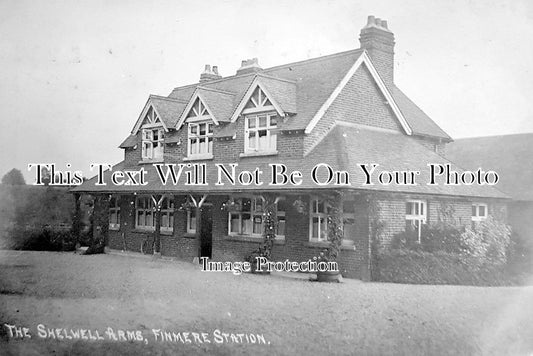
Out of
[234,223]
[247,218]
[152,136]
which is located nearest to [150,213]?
[152,136]

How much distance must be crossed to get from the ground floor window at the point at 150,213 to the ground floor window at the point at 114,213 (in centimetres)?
126

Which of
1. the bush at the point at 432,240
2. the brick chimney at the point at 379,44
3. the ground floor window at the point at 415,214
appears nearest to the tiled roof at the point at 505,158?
the brick chimney at the point at 379,44

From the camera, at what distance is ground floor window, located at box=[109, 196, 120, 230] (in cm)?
2166

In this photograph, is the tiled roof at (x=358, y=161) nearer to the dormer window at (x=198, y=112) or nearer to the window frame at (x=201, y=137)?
the window frame at (x=201, y=137)

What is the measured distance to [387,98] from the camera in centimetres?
1677

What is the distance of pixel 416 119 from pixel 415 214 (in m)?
5.71

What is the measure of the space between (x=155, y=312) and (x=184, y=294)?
1566 mm

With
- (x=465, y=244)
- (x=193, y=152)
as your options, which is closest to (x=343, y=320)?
(x=465, y=244)

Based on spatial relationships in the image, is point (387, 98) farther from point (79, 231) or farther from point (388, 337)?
point (79, 231)

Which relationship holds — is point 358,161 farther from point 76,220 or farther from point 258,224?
point 76,220

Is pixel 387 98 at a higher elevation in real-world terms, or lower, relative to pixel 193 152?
higher

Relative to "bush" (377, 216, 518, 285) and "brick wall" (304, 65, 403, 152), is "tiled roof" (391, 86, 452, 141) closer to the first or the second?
"brick wall" (304, 65, 403, 152)

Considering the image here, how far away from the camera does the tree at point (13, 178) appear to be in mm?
9250

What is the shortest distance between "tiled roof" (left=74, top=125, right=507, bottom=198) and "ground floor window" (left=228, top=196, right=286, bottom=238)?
3.30 feet
